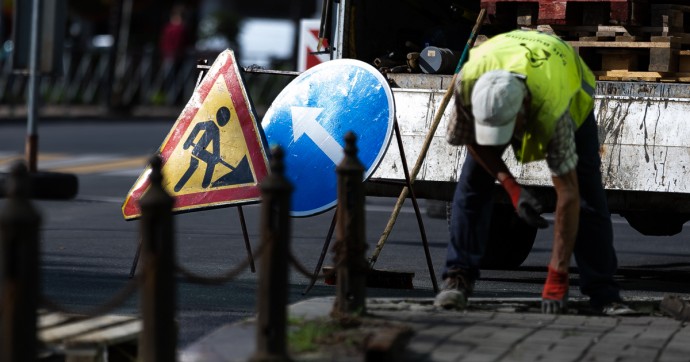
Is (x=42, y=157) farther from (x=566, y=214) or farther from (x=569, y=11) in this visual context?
(x=566, y=214)

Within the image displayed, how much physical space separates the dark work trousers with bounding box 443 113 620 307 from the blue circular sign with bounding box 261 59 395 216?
0.78m

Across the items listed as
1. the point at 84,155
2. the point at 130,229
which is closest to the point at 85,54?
the point at 84,155

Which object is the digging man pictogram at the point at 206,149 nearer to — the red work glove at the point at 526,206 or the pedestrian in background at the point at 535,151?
the pedestrian in background at the point at 535,151

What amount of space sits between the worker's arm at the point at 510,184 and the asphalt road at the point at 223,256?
121cm

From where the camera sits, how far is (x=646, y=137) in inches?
332

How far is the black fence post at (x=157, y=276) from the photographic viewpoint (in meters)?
5.18

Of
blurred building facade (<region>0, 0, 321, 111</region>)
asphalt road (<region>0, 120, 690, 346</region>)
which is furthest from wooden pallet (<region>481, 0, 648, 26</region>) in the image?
blurred building facade (<region>0, 0, 321, 111</region>)

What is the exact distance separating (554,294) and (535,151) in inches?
28.0

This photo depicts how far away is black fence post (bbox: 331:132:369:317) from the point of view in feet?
21.7

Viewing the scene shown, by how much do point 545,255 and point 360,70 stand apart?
3.27 metres

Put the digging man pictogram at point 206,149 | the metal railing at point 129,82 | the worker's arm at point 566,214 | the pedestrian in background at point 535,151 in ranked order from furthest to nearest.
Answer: the metal railing at point 129,82
the digging man pictogram at point 206,149
the worker's arm at point 566,214
the pedestrian in background at point 535,151

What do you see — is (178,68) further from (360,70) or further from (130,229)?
(360,70)

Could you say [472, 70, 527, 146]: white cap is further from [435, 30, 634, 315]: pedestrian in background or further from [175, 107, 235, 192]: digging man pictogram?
[175, 107, 235, 192]: digging man pictogram

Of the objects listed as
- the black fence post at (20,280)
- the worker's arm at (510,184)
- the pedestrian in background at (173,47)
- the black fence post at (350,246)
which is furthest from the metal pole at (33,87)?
the pedestrian in background at (173,47)
